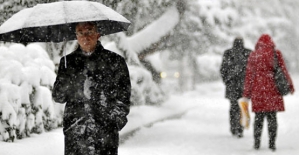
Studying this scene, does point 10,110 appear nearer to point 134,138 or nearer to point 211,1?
point 134,138

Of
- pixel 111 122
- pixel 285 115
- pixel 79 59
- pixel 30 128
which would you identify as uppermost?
pixel 79 59

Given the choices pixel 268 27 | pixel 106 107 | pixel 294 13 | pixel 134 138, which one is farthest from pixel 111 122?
pixel 294 13

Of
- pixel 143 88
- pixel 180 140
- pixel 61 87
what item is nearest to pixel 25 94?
pixel 61 87

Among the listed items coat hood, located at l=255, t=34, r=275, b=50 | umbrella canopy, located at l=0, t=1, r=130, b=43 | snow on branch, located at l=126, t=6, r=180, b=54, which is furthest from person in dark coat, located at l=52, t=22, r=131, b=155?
snow on branch, located at l=126, t=6, r=180, b=54

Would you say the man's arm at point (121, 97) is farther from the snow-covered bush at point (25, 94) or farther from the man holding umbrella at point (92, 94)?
the snow-covered bush at point (25, 94)

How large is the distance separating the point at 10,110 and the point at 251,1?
21.3m

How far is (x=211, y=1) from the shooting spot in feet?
53.9

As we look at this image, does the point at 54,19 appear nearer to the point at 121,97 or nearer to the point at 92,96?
the point at 92,96

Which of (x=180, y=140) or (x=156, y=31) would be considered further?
(x=156, y=31)

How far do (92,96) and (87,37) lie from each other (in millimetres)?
482

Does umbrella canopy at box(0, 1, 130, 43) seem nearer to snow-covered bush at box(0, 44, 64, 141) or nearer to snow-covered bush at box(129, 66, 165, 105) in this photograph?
snow-covered bush at box(0, 44, 64, 141)

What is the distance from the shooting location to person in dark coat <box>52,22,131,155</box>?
14.7ft

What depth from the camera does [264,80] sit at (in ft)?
29.4

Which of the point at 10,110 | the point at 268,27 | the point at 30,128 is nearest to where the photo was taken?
the point at 10,110
